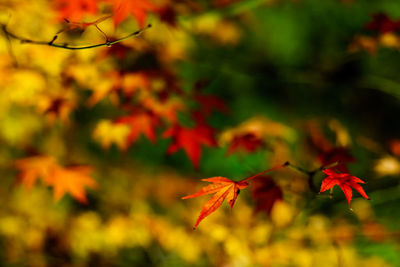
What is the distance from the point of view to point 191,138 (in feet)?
6.23

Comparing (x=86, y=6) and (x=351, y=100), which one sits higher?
(x=86, y=6)

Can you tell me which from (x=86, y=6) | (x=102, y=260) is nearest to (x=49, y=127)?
(x=102, y=260)

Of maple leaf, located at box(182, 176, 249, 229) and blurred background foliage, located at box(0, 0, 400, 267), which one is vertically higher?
maple leaf, located at box(182, 176, 249, 229)

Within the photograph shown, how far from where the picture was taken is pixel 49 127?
3.68 m

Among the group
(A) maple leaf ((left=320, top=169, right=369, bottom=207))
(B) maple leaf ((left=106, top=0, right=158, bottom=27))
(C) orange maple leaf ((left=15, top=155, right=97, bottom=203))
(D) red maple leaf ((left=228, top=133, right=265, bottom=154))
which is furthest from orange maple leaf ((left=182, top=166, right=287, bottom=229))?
(C) orange maple leaf ((left=15, top=155, right=97, bottom=203))

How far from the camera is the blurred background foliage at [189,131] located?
6.86ft

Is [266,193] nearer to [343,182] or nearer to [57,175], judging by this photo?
[343,182]

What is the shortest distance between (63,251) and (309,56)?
428 centimetres

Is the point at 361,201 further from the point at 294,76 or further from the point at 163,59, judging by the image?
the point at 163,59

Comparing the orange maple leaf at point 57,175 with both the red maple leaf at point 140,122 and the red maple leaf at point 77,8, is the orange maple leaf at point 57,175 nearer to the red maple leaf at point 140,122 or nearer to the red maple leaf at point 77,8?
the red maple leaf at point 140,122

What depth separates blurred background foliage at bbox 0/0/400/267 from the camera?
2.09 meters

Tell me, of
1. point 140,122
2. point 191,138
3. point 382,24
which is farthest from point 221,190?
point 382,24

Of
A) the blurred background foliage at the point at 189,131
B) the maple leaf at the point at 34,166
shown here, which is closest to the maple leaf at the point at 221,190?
the blurred background foliage at the point at 189,131

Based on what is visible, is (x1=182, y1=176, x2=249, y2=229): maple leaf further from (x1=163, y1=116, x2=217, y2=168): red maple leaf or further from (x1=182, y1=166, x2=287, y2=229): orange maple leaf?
(x1=163, y1=116, x2=217, y2=168): red maple leaf
